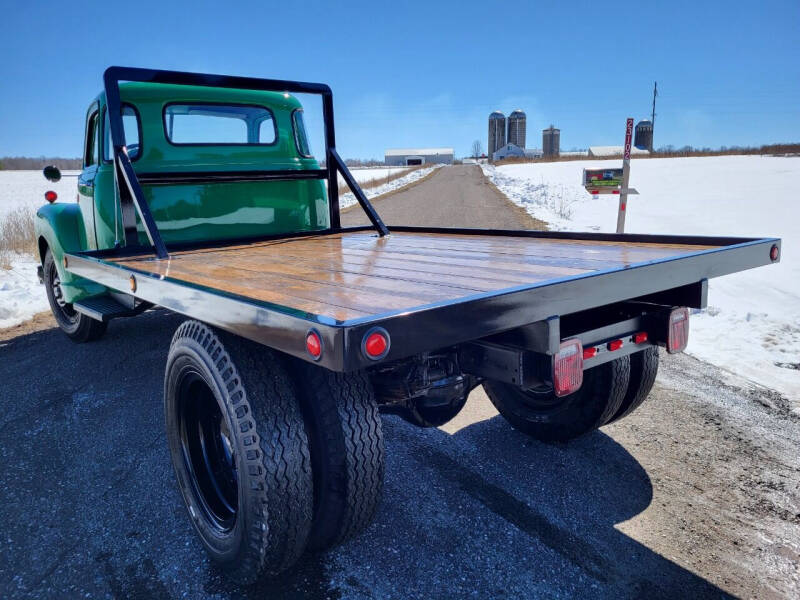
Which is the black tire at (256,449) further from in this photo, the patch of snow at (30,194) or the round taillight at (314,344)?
the patch of snow at (30,194)

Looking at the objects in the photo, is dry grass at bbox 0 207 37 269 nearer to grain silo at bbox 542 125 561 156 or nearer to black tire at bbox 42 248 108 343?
black tire at bbox 42 248 108 343

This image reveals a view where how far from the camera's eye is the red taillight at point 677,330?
7.91 ft

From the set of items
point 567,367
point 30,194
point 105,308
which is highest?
point 30,194

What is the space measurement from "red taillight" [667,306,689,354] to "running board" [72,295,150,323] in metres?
2.87

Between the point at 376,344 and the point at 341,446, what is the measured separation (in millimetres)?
729

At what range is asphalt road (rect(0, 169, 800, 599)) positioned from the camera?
2246 mm

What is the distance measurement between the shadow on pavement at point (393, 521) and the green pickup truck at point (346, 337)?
215 mm

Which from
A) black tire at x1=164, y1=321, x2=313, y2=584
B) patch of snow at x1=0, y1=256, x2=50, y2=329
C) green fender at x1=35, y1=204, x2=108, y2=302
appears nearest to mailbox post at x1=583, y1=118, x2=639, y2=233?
green fender at x1=35, y1=204, x2=108, y2=302

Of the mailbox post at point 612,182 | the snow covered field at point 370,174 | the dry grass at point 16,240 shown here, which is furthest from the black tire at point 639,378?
the snow covered field at point 370,174

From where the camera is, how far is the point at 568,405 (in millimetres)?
3188

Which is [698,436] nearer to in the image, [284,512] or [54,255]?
[284,512]

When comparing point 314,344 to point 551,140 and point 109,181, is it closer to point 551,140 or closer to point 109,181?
point 109,181

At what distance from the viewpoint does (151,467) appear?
10.5ft

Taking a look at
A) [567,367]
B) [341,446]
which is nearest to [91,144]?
[341,446]
